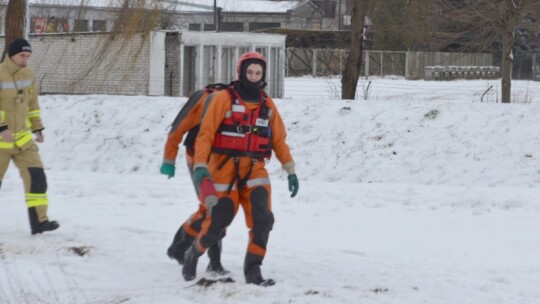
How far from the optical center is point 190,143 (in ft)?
23.7

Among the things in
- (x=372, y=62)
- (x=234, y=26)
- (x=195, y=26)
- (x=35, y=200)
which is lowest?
(x=35, y=200)

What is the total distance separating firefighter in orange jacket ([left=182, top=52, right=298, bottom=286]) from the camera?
680 cm

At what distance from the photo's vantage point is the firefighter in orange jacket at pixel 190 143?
23.3ft

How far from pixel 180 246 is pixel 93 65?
21.2m

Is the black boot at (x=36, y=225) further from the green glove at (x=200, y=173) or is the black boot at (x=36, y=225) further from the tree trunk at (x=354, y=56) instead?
the tree trunk at (x=354, y=56)

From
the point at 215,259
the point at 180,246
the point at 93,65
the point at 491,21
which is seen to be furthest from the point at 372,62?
the point at 215,259

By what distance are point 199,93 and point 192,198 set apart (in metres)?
5.01

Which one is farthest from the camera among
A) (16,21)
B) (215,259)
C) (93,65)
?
(93,65)

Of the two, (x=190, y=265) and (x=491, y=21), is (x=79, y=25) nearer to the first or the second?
(x=491, y=21)

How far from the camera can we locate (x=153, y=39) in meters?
27.6

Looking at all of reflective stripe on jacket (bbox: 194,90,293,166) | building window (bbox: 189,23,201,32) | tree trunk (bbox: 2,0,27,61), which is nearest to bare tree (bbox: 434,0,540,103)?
tree trunk (bbox: 2,0,27,61)

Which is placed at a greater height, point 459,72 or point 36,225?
point 459,72

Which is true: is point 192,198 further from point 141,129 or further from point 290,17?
point 290,17

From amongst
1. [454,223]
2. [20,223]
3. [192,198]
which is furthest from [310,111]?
[20,223]
